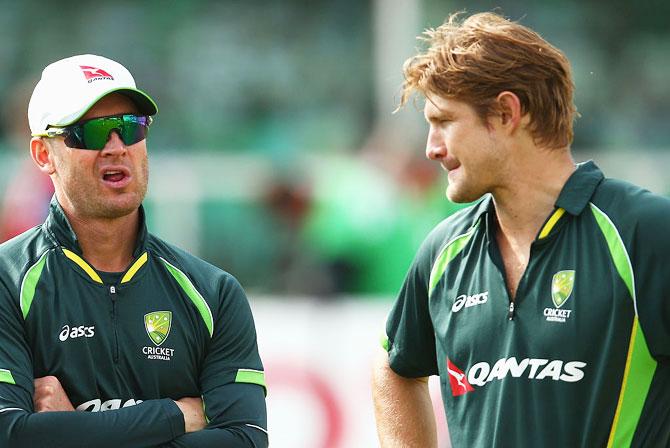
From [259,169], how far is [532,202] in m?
7.54

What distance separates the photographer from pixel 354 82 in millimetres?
15477

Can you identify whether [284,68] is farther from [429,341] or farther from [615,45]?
[429,341]

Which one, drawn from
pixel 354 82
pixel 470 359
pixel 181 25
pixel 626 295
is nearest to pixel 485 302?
pixel 470 359

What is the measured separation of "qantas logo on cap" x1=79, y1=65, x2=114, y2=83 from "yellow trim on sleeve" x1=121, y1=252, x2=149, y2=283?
63 cm

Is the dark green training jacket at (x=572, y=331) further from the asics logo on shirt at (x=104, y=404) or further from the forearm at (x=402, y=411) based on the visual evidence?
the asics logo on shirt at (x=104, y=404)

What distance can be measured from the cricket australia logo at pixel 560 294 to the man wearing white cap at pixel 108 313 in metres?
1.08

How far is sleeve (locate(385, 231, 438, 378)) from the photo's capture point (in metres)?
4.82

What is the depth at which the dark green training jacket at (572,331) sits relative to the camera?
13.7 ft

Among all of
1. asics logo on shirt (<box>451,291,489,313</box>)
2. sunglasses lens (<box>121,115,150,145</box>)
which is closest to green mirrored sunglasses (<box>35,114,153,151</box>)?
sunglasses lens (<box>121,115,150,145</box>)

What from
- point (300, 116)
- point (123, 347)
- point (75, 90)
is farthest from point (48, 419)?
point (300, 116)

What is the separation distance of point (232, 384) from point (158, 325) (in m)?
0.33

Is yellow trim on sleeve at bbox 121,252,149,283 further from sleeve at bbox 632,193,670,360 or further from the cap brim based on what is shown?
sleeve at bbox 632,193,670,360

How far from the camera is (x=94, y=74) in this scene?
452cm

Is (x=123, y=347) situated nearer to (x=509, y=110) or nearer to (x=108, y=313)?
(x=108, y=313)
